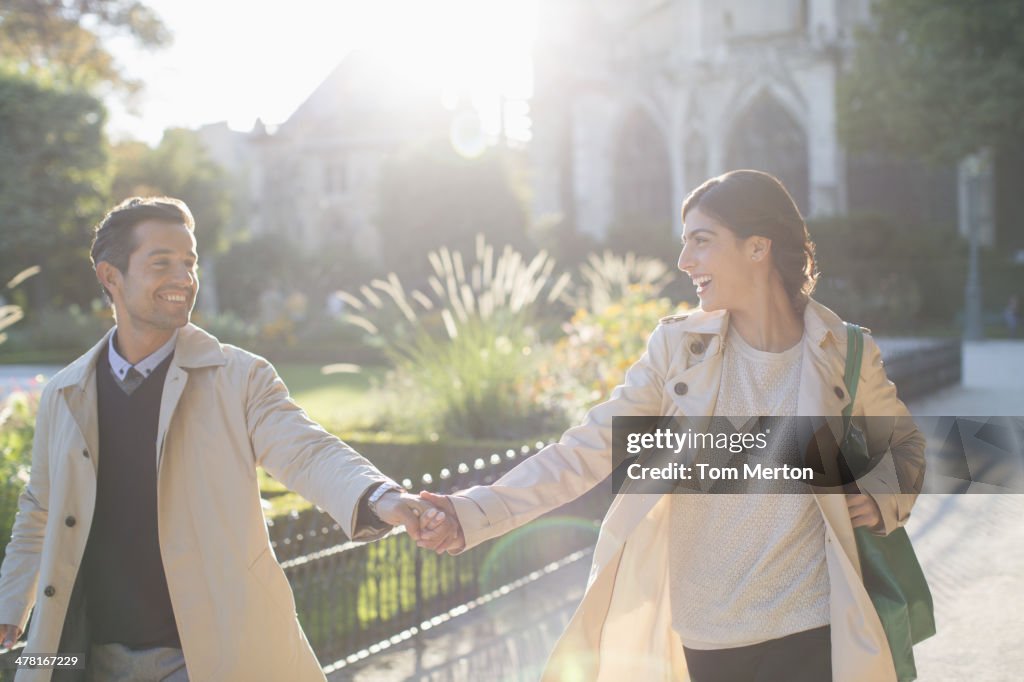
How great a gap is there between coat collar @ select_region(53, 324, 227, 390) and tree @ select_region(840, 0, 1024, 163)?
25079 millimetres

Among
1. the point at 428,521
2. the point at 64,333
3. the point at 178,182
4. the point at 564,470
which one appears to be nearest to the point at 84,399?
the point at 428,521

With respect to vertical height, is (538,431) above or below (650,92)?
below

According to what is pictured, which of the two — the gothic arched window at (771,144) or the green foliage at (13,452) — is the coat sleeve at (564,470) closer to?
the green foliage at (13,452)

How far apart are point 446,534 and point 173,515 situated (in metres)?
0.62

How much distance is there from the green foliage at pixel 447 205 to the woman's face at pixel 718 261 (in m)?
28.7

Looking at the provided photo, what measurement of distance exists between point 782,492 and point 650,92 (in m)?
39.8

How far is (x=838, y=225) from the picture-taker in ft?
104

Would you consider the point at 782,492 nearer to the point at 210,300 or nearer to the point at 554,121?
the point at 210,300

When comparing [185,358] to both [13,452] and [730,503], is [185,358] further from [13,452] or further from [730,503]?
[13,452]

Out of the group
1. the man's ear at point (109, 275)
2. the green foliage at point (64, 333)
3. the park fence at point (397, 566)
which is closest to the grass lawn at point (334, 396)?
the park fence at point (397, 566)

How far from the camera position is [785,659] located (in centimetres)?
256

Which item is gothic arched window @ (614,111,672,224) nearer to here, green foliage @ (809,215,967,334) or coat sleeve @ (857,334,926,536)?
green foliage @ (809,215,967,334)

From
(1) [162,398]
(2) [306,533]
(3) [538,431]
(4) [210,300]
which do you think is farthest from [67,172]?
(1) [162,398]

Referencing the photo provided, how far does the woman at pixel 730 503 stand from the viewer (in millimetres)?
2582
